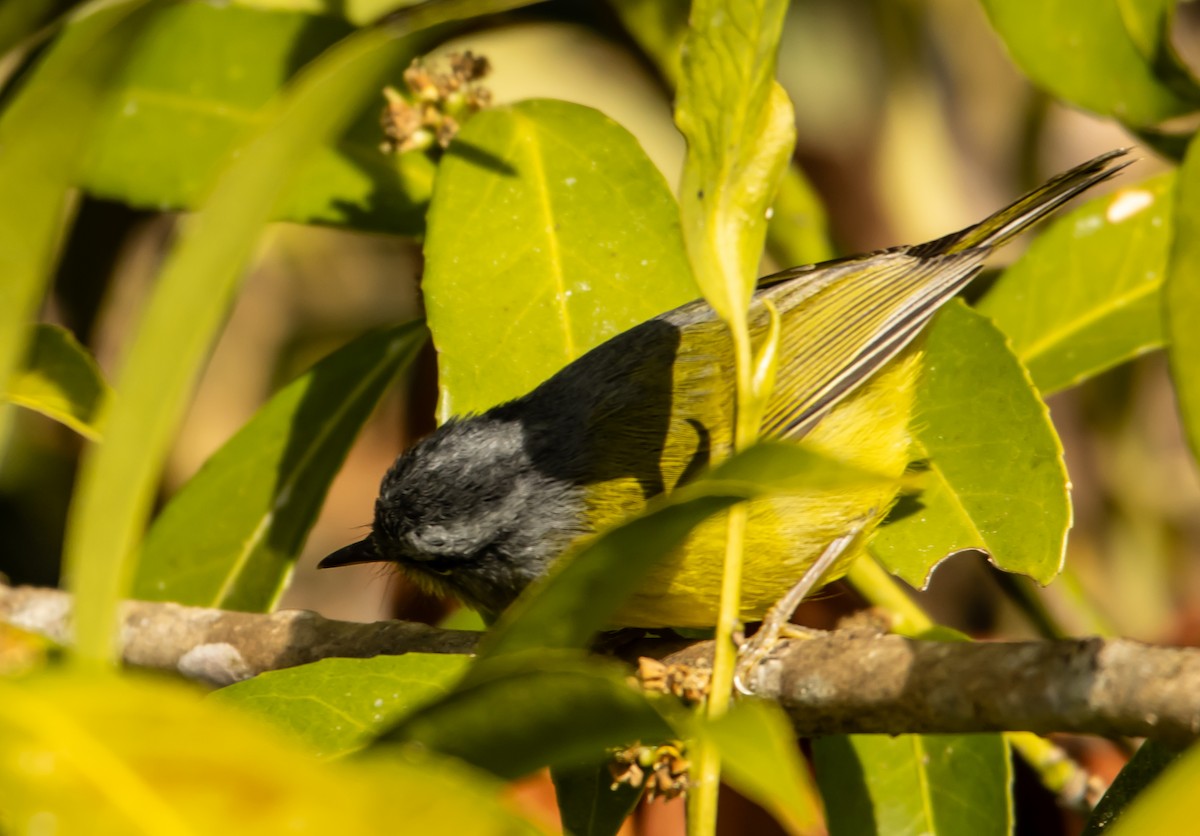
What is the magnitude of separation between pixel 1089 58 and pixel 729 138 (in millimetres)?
1541

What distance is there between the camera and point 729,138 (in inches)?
49.1

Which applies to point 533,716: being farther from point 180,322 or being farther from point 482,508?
point 482,508

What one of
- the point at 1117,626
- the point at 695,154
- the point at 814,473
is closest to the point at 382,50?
the point at 695,154

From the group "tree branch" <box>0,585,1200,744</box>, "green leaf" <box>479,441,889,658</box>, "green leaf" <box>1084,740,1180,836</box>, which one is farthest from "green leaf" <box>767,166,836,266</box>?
"green leaf" <box>479,441,889,658</box>

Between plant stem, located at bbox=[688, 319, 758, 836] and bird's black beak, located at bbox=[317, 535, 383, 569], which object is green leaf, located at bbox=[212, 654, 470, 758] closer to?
plant stem, located at bbox=[688, 319, 758, 836]

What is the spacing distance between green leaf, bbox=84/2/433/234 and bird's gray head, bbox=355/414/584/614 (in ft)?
1.67

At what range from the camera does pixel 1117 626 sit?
5090mm

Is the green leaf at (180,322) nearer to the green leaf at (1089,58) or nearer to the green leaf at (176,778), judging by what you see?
the green leaf at (176,778)

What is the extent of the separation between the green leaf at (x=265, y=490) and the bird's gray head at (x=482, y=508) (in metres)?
0.16

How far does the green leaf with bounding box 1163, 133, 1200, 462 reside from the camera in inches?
43.0

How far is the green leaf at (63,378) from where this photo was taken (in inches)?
94.0

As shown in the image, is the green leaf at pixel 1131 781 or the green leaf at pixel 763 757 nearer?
the green leaf at pixel 763 757

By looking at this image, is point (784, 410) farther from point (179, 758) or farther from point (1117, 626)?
point (1117, 626)

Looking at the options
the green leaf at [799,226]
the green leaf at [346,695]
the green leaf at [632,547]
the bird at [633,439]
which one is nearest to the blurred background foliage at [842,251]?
the green leaf at [799,226]
